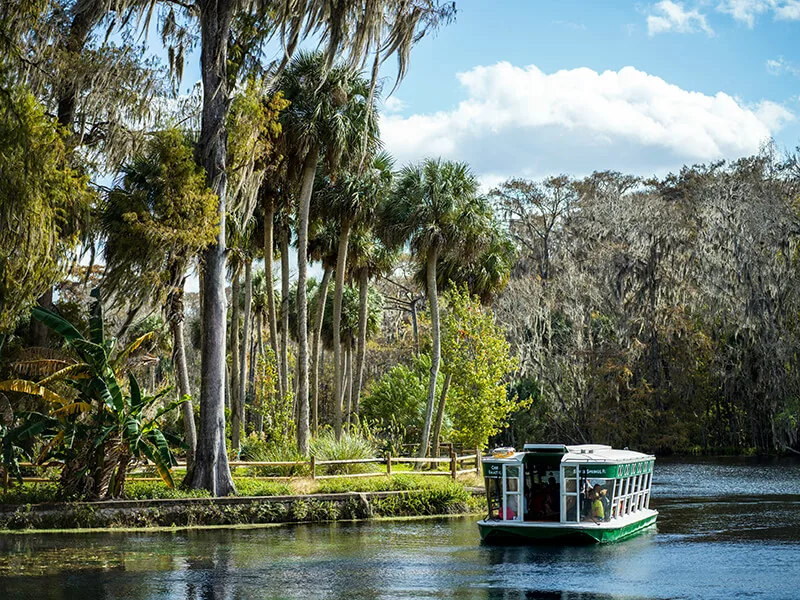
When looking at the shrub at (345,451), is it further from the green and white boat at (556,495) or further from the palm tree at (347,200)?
the green and white boat at (556,495)

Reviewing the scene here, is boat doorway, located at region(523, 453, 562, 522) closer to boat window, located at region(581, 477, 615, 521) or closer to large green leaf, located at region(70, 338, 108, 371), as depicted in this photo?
boat window, located at region(581, 477, 615, 521)

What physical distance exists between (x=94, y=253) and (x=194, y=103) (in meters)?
5.36

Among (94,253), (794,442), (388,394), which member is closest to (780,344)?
(794,442)

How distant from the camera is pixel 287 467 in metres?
30.0

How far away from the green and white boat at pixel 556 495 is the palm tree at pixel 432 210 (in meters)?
12.9

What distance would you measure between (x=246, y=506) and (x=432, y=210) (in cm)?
1414

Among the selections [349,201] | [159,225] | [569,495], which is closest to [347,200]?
[349,201]

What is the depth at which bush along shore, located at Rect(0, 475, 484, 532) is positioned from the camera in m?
24.2

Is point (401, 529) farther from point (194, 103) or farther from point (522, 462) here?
point (194, 103)

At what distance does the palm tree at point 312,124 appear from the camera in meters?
32.8

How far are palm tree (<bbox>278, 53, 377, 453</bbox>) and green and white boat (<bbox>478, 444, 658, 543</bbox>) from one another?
388 inches

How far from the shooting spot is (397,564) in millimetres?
19859

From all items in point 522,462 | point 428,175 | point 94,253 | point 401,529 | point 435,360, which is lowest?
point 401,529

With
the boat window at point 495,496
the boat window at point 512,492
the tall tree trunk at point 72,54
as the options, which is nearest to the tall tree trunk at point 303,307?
the tall tree trunk at point 72,54
